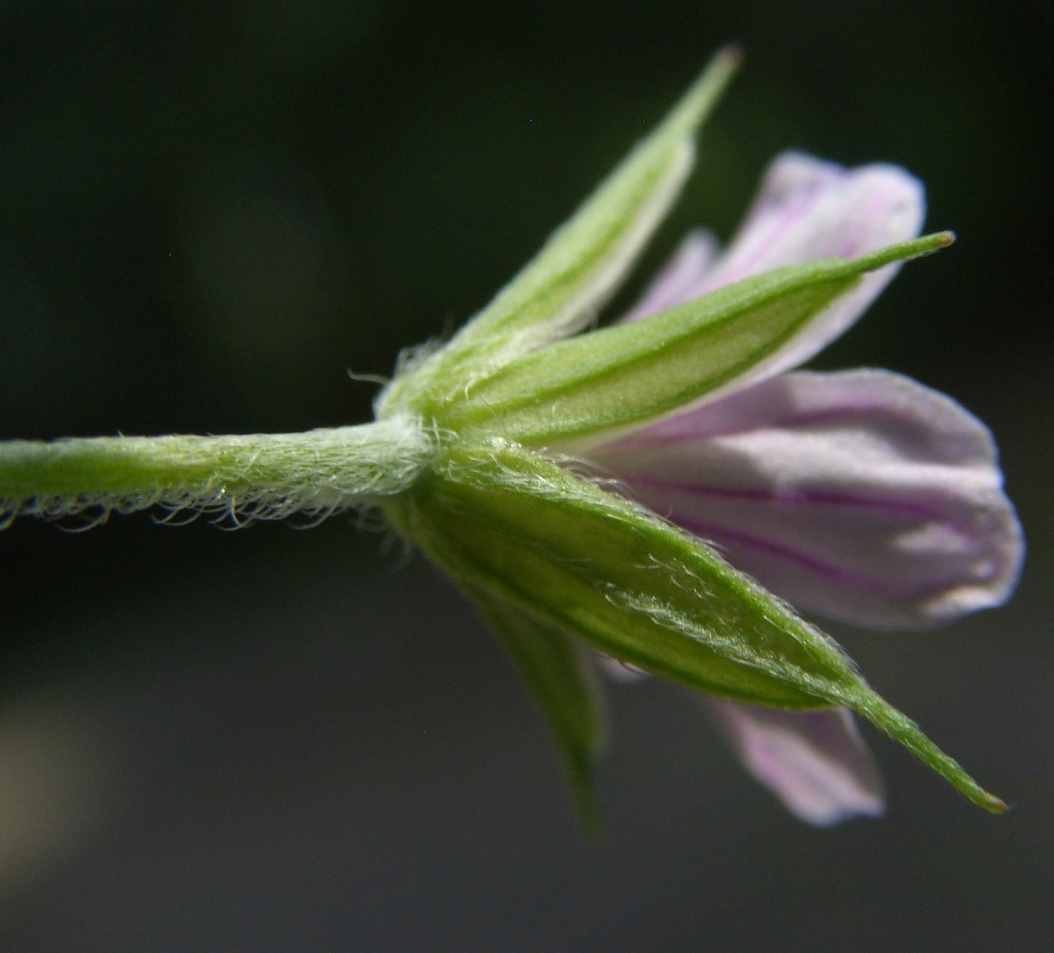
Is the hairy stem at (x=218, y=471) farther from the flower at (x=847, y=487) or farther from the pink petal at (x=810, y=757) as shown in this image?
the pink petal at (x=810, y=757)

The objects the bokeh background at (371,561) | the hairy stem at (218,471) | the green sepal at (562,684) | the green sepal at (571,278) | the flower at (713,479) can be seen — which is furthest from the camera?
the bokeh background at (371,561)

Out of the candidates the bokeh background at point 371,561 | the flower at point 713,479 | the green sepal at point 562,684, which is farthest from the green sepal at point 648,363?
the bokeh background at point 371,561

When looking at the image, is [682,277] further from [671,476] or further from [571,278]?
[671,476]

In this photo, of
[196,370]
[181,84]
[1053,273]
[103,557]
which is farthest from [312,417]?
[1053,273]

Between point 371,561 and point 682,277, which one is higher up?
point 682,277

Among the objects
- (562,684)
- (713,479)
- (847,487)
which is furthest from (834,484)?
(562,684)

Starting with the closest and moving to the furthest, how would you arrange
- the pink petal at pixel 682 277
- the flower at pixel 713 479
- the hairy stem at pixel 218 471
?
the hairy stem at pixel 218 471
the flower at pixel 713 479
the pink petal at pixel 682 277

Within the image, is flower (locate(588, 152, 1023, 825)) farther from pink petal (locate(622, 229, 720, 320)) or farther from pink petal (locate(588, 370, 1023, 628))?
pink petal (locate(622, 229, 720, 320))
